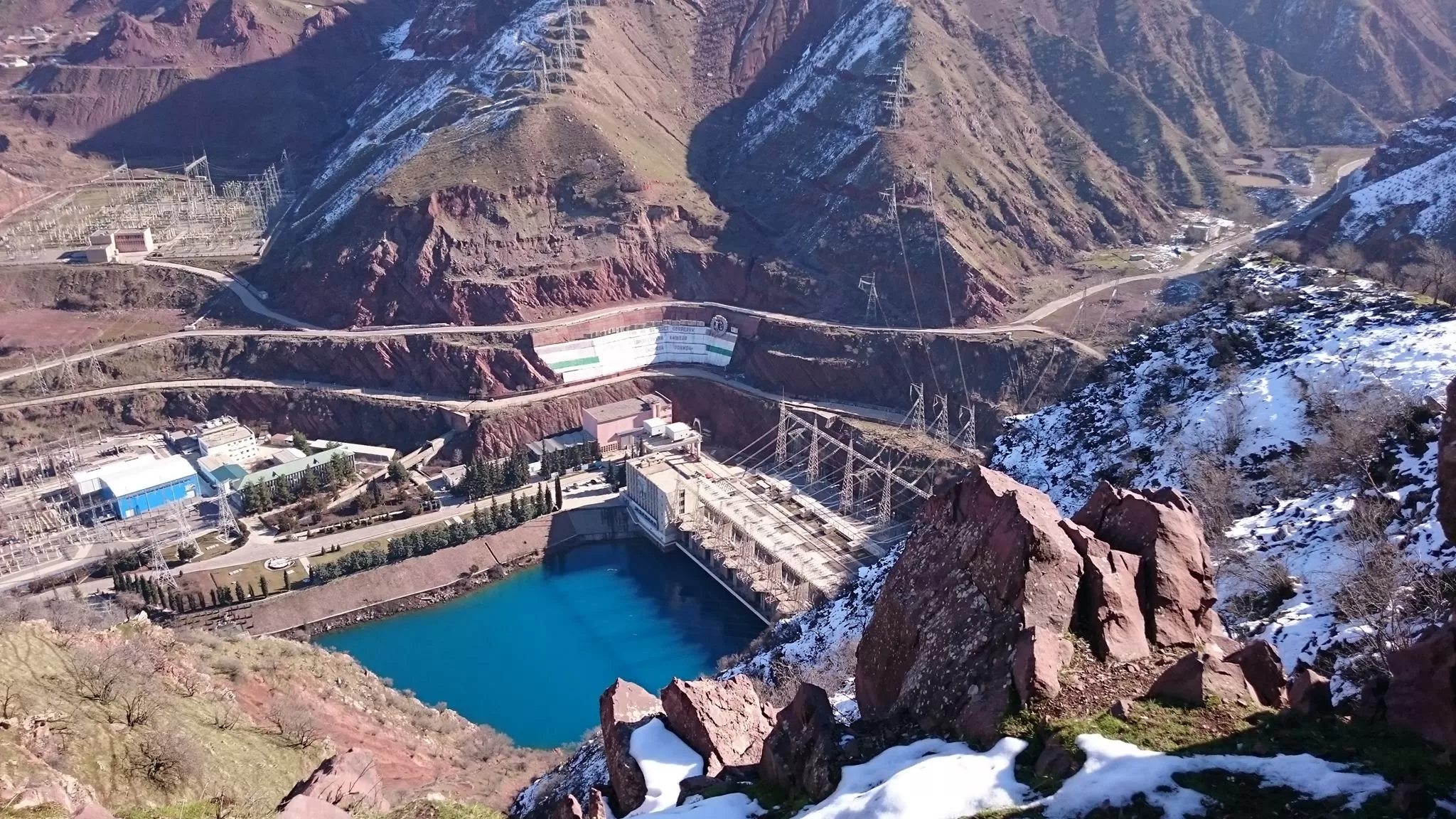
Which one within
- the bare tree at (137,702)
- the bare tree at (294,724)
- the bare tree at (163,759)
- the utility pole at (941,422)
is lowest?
the utility pole at (941,422)

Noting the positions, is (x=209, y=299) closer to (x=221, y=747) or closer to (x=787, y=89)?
(x=787, y=89)

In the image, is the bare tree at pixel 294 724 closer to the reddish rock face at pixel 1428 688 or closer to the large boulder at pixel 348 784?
the large boulder at pixel 348 784

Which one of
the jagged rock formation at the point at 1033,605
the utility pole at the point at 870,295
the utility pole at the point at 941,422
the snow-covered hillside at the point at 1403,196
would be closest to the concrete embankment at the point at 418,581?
the utility pole at the point at 941,422

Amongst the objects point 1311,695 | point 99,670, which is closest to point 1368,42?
point 1311,695

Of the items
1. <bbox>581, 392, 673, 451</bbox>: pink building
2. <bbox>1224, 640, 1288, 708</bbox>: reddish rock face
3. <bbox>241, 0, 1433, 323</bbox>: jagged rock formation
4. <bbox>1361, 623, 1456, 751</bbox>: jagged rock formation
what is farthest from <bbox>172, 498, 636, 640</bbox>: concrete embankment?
<bbox>1361, 623, 1456, 751</bbox>: jagged rock formation

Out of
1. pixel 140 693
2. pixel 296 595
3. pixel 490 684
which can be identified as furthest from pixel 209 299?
pixel 140 693

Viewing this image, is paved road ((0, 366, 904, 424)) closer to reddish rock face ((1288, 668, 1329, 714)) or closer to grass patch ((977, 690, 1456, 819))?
reddish rock face ((1288, 668, 1329, 714))
